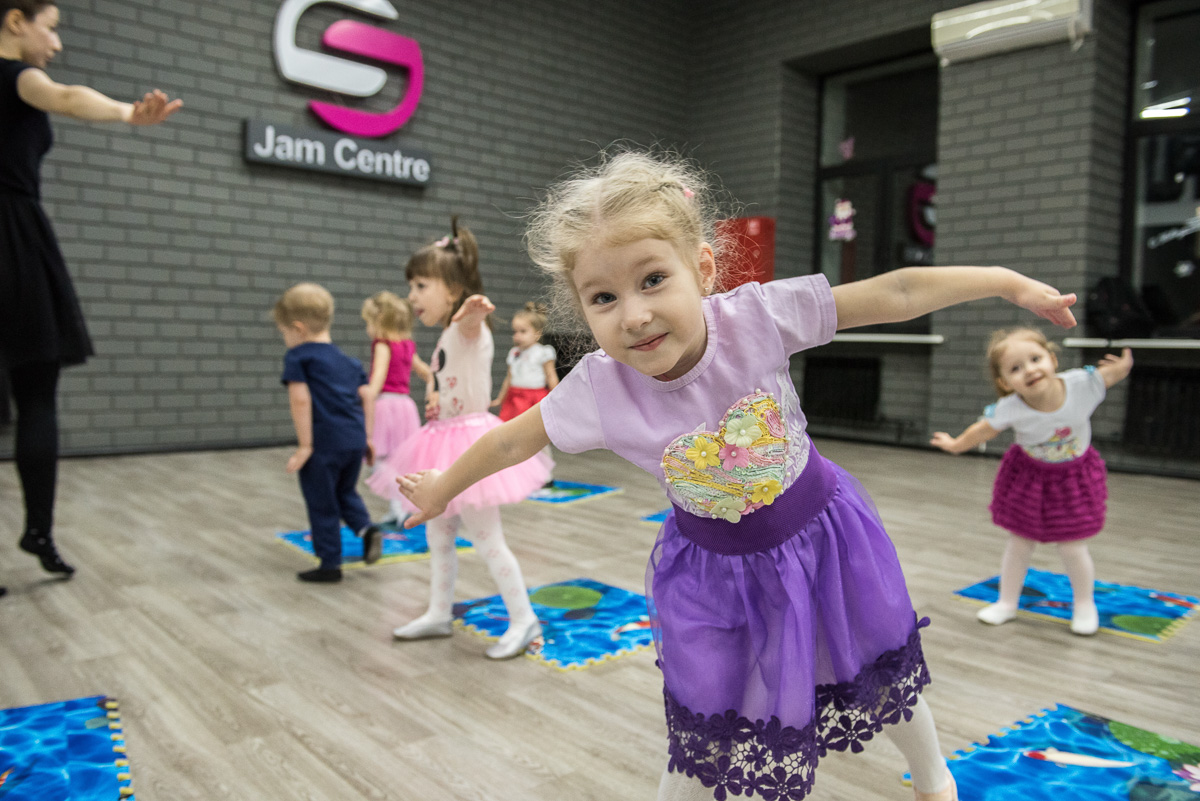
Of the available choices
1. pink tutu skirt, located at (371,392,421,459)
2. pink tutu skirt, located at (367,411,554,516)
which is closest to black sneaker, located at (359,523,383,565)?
pink tutu skirt, located at (367,411,554,516)

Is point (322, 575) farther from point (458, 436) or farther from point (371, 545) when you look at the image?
point (458, 436)

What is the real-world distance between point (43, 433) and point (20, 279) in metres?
0.47

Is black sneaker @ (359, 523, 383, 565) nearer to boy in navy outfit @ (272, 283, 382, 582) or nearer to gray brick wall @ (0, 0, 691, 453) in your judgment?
boy in navy outfit @ (272, 283, 382, 582)

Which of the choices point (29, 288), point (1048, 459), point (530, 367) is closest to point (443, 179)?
point (530, 367)

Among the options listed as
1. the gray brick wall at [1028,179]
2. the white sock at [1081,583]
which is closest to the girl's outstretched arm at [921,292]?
the white sock at [1081,583]

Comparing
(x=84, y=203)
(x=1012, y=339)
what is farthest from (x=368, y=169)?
(x=1012, y=339)

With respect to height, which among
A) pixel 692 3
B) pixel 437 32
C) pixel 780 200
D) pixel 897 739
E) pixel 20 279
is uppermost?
pixel 692 3

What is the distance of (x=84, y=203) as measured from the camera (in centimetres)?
530

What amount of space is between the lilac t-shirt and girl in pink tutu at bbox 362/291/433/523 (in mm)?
2576

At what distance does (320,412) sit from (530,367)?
188 cm

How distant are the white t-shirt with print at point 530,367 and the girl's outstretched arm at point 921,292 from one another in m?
3.54

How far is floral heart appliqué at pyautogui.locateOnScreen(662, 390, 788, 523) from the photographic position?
1.07 m

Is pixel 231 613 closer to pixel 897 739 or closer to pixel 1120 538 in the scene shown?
pixel 897 739

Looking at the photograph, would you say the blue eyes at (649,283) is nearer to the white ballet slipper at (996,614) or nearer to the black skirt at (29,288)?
the white ballet slipper at (996,614)
